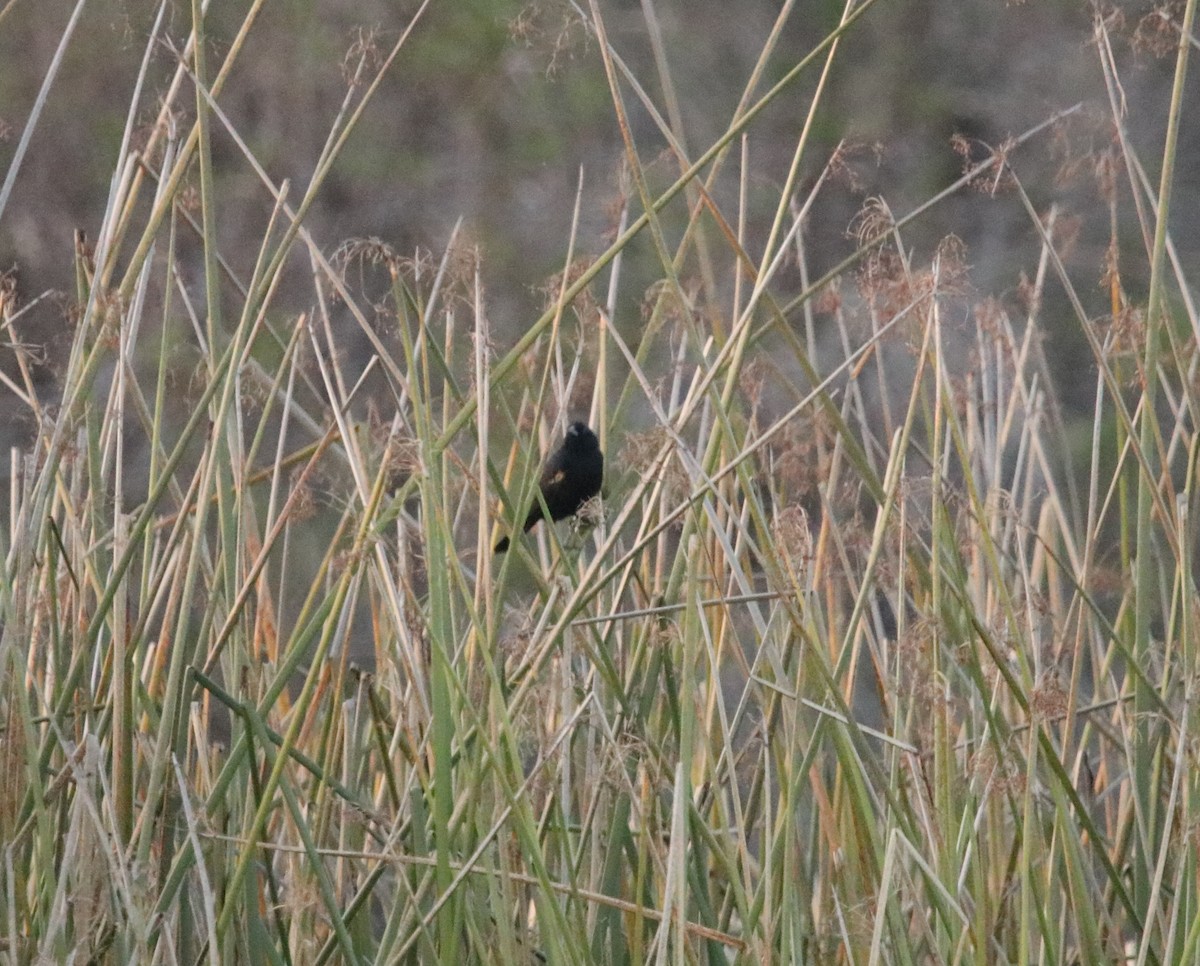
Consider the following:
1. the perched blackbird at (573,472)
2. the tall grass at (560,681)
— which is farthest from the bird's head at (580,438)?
the tall grass at (560,681)

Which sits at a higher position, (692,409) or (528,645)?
(692,409)

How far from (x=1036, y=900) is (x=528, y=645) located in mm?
462

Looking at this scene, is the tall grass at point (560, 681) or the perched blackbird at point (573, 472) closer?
the tall grass at point (560, 681)

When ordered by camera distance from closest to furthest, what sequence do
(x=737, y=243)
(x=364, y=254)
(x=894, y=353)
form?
(x=364, y=254), (x=737, y=243), (x=894, y=353)

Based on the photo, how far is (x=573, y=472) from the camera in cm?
273

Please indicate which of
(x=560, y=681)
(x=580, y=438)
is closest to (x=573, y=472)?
(x=580, y=438)

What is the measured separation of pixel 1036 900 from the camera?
1.34 metres

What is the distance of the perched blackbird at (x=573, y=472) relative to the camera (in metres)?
2.73

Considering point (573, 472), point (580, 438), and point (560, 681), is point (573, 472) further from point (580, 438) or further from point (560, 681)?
point (560, 681)

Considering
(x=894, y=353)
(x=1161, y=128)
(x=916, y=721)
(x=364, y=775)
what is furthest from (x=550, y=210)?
(x=916, y=721)

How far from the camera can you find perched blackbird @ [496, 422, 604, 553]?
8.97 feet

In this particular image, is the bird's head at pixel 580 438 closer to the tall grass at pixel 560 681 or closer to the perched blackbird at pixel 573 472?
the perched blackbird at pixel 573 472

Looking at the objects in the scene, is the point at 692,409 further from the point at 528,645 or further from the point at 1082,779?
the point at 1082,779

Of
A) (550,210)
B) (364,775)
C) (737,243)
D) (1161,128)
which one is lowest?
(364,775)
